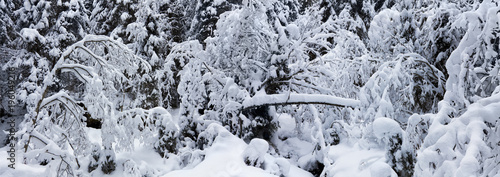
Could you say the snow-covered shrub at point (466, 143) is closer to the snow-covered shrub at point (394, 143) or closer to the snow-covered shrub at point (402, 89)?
the snow-covered shrub at point (394, 143)

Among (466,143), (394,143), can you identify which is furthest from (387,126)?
(466,143)

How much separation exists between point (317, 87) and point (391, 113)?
94.7 inches

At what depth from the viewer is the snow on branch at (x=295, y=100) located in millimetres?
6960

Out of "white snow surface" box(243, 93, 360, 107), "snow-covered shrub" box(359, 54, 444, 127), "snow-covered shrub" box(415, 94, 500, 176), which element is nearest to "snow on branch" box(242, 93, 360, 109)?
"white snow surface" box(243, 93, 360, 107)

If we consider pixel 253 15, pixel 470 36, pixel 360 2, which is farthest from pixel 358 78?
pixel 360 2

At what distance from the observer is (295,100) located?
23.8ft

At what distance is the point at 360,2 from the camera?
18.1 metres

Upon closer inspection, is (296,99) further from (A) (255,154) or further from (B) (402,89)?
(A) (255,154)

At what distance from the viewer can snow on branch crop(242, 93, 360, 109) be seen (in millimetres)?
6960

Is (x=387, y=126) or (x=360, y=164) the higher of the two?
(x=387, y=126)

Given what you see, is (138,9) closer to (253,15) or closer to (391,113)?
(253,15)

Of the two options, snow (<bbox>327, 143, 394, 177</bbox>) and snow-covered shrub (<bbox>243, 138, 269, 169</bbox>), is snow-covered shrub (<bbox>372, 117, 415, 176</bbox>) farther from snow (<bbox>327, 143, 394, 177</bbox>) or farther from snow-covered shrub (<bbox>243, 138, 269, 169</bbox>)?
snow-covered shrub (<bbox>243, 138, 269, 169</bbox>)

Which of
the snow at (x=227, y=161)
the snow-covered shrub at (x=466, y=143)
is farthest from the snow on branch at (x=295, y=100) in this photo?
the snow-covered shrub at (x=466, y=143)

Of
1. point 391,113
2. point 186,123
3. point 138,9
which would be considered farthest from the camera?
point 138,9
